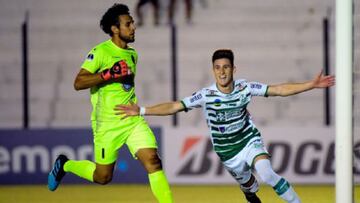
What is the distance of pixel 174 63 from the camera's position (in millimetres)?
12781

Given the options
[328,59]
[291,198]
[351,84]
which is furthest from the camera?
[328,59]

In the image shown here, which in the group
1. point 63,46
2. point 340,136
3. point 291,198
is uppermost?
point 63,46

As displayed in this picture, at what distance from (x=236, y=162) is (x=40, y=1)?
570cm

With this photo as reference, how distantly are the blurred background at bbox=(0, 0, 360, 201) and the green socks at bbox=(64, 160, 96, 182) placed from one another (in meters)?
3.59

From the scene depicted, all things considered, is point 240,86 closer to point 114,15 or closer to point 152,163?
point 152,163

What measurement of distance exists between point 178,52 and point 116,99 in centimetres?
483

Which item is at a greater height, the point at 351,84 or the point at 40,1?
the point at 40,1

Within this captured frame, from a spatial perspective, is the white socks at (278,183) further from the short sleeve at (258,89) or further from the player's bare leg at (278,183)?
the short sleeve at (258,89)

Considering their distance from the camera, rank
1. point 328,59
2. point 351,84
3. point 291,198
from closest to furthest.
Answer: point 351,84
point 291,198
point 328,59

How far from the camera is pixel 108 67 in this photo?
811 centimetres

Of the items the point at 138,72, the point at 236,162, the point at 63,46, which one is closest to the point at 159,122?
the point at 138,72

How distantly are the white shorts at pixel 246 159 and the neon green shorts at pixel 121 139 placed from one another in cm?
66

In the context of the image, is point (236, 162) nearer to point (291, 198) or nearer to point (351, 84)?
point (291, 198)

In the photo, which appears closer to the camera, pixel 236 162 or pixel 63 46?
pixel 236 162
